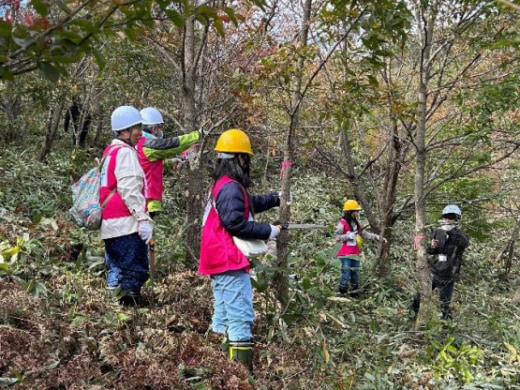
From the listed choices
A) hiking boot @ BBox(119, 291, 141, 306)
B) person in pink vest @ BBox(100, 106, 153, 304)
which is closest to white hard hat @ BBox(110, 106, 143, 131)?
person in pink vest @ BBox(100, 106, 153, 304)

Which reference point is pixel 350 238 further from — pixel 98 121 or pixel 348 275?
pixel 98 121

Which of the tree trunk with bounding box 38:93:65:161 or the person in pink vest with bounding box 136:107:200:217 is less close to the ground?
the tree trunk with bounding box 38:93:65:161

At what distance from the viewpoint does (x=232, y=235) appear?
3797 millimetres

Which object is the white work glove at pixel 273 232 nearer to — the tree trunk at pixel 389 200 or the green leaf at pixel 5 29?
the green leaf at pixel 5 29

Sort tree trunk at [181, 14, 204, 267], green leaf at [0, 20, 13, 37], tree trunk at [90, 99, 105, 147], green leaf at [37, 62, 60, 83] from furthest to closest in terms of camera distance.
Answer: tree trunk at [90, 99, 105, 147] < tree trunk at [181, 14, 204, 267] < green leaf at [37, 62, 60, 83] < green leaf at [0, 20, 13, 37]

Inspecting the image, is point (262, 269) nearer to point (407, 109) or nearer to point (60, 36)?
point (407, 109)

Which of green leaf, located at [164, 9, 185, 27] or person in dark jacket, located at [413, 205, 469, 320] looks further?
person in dark jacket, located at [413, 205, 469, 320]

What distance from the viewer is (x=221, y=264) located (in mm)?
3787

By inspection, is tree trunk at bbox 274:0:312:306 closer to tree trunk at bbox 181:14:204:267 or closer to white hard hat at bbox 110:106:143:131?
tree trunk at bbox 181:14:204:267

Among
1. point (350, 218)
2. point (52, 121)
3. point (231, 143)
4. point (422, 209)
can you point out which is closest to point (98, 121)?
point (52, 121)

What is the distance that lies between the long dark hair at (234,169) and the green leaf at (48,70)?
2357 mm

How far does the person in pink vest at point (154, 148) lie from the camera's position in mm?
5023

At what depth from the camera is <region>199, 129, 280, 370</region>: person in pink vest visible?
3.75 m

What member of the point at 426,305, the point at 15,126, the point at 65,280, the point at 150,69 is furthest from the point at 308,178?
the point at 65,280
